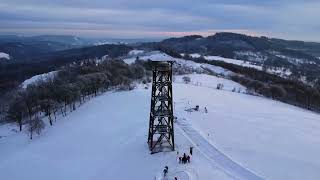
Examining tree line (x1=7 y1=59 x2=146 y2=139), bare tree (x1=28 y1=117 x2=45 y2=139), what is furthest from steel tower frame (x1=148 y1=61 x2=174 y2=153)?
tree line (x1=7 y1=59 x2=146 y2=139)

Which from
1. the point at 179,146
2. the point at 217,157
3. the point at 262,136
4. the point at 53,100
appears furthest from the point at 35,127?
the point at 217,157

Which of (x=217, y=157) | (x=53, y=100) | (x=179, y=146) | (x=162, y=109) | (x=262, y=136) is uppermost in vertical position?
(x=162, y=109)

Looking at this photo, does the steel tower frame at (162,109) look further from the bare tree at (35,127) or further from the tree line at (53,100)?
the tree line at (53,100)

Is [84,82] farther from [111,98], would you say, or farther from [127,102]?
[127,102]

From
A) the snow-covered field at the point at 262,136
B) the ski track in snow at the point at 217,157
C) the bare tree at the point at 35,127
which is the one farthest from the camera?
the bare tree at the point at 35,127

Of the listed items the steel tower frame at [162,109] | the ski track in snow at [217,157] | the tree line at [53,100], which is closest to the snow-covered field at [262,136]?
the ski track in snow at [217,157]

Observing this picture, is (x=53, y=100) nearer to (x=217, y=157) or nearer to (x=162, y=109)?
(x=162, y=109)

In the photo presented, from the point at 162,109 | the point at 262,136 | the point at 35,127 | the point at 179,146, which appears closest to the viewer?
the point at 162,109
